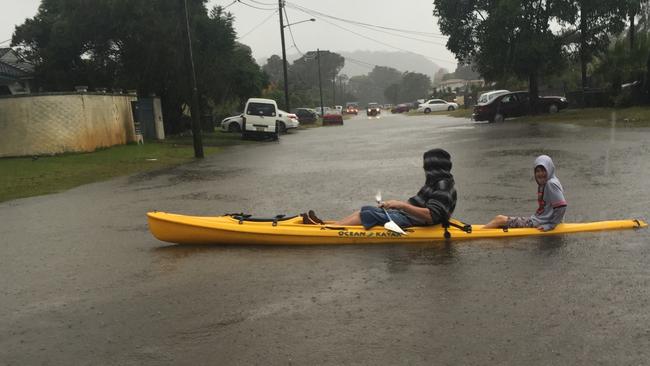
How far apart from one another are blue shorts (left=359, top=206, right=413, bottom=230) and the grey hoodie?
61.8 inches

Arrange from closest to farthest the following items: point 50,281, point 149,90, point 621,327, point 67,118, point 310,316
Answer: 1. point 621,327
2. point 310,316
3. point 50,281
4. point 67,118
5. point 149,90

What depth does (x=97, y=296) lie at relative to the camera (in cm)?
548

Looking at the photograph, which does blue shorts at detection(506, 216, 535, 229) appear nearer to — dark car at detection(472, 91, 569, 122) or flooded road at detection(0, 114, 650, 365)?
flooded road at detection(0, 114, 650, 365)

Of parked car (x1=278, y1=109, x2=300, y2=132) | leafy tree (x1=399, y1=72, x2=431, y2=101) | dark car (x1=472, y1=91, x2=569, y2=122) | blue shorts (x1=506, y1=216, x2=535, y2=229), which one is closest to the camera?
blue shorts (x1=506, y1=216, x2=535, y2=229)

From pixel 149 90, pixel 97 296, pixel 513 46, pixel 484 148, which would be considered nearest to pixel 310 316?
pixel 97 296

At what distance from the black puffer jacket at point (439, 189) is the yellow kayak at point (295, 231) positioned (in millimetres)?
204

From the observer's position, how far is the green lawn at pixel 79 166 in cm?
1409

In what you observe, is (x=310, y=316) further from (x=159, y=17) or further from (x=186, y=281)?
(x=159, y=17)

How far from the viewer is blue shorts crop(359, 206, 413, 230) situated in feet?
22.0

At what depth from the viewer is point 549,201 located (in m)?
6.78

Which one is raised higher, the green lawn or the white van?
the white van

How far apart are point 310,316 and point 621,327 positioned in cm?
227

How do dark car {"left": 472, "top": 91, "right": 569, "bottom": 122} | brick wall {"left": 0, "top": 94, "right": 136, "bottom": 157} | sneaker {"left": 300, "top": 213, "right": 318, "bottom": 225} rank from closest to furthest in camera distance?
1. sneaker {"left": 300, "top": 213, "right": 318, "bottom": 225}
2. brick wall {"left": 0, "top": 94, "right": 136, "bottom": 157}
3. dark car {"left": 472, "top": 91, "right": 569, "bottom": 122}

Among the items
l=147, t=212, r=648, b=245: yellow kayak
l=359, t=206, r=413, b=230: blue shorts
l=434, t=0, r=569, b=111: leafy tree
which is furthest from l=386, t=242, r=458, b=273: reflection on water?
l=434, t=0, r=569, b=111: leafy tree
